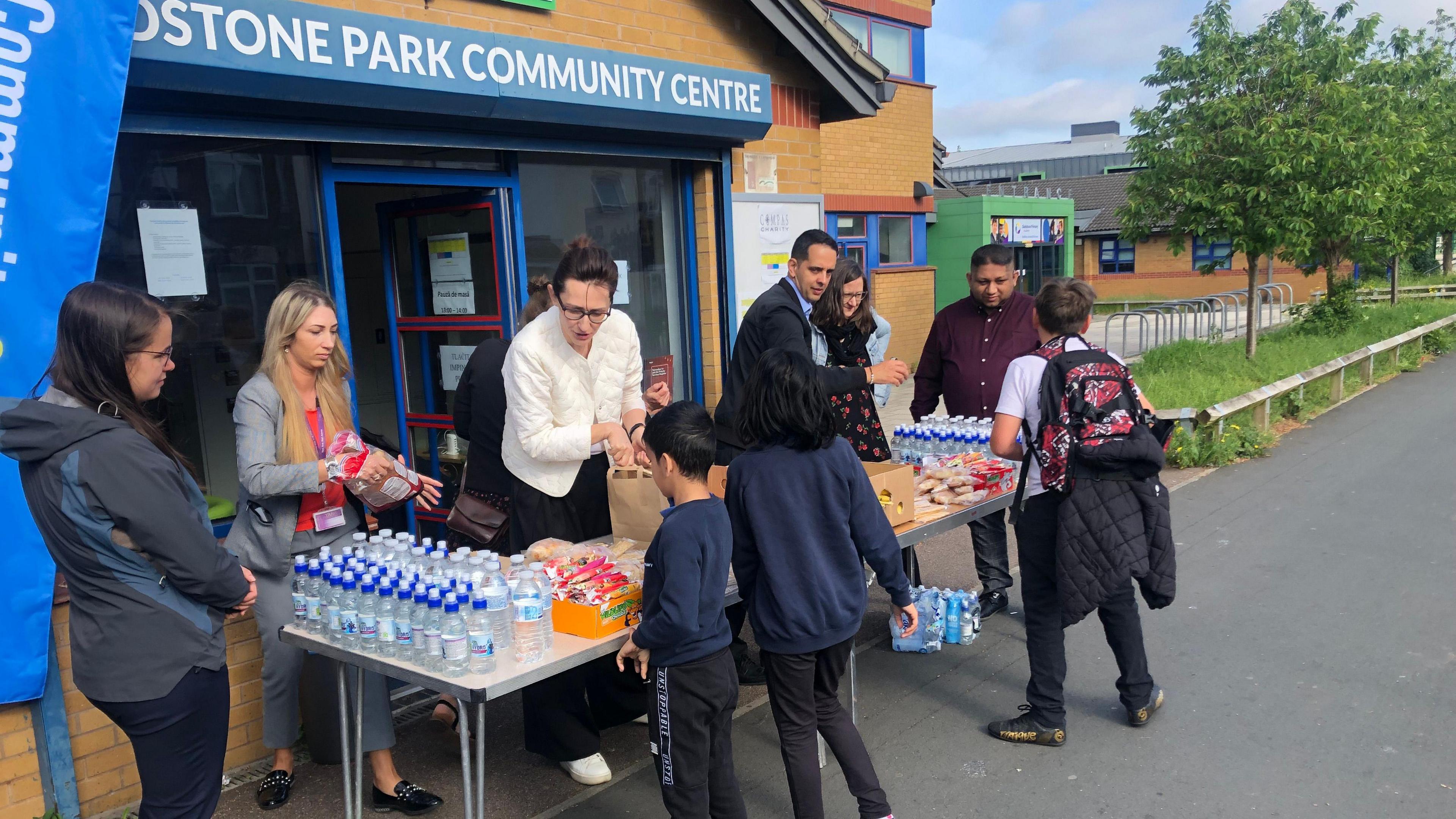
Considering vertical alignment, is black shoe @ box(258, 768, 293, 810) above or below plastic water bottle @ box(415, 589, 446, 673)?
below

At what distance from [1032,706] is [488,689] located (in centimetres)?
253

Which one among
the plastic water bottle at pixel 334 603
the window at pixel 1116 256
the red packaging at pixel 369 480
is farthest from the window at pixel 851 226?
the window at pixel 1116 256

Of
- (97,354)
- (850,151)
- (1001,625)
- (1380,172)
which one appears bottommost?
(1001,625)

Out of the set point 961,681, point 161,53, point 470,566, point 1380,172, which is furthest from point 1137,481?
point 1380,172

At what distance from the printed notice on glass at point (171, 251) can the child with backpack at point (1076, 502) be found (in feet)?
12.1

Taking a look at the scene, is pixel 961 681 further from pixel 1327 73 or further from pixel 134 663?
pixel 1327 73

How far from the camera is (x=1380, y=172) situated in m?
13.0

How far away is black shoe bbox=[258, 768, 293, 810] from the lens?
390 cm

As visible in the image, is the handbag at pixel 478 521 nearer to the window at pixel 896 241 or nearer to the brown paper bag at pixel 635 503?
the brown paper bag at pixel 635 503

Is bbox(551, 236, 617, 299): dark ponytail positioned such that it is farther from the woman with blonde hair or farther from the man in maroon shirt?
the man in maroon shirt

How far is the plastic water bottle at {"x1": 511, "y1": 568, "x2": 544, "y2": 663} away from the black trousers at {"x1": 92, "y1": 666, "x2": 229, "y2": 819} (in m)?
0.84

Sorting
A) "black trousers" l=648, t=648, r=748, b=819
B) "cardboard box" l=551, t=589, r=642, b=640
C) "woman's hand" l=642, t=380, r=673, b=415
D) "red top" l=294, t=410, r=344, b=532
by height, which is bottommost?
"black trousers" l=648, t=648, r=748, b=819

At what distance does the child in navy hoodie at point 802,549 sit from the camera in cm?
326

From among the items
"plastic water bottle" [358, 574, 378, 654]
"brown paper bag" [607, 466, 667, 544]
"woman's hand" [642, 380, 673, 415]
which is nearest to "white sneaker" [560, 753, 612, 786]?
"brown paper bag" [607, 466, 667, 544]
